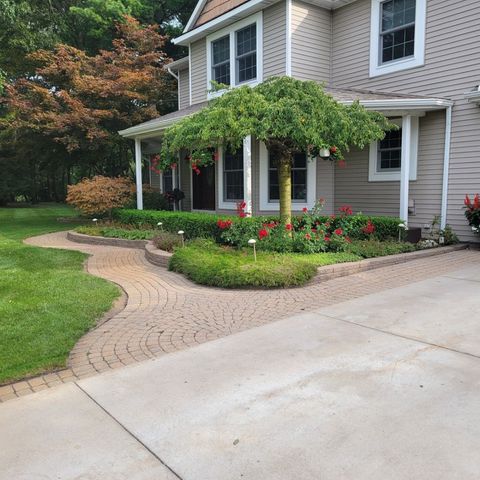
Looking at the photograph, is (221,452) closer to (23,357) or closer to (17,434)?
Result: (17,434)

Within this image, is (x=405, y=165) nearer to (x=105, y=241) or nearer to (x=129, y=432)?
(x=105, y=241)

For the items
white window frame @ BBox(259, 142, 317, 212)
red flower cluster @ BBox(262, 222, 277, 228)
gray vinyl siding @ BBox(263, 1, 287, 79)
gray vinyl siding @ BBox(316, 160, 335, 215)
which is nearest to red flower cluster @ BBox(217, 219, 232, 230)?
red flower cluster @ BBox(262, 222, 277, 228)

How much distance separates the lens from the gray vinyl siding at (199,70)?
14.7m

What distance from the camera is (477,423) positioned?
9.71 feet

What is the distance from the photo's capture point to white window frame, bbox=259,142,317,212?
12164mm

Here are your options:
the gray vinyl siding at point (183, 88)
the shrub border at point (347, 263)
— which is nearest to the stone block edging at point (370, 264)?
the shrub border at point (347, 263)

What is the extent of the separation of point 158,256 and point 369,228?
441 centimetres

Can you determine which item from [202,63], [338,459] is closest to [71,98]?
[202,63]

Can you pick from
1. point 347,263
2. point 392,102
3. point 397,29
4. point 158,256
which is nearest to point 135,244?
point 158,256

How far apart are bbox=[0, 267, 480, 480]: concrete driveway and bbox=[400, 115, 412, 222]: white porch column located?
19.4ft

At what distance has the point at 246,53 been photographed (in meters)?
13.0

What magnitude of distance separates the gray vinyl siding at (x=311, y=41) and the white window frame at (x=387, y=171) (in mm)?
2229

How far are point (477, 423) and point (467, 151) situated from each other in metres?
8.34

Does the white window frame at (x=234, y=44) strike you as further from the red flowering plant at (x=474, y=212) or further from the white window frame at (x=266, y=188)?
the red flowering plant at (x=474, y=212)
